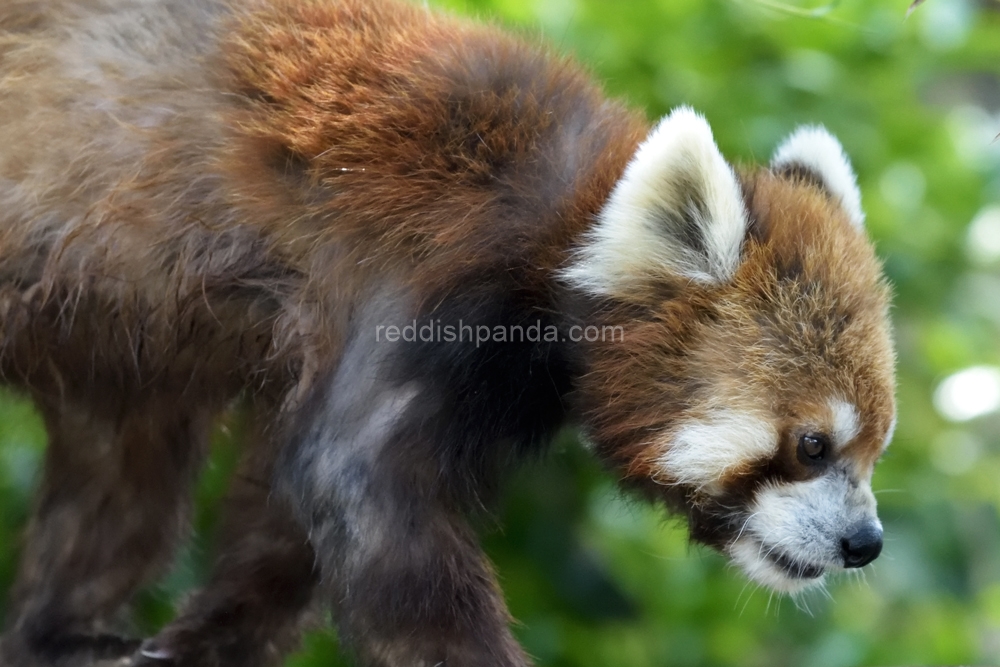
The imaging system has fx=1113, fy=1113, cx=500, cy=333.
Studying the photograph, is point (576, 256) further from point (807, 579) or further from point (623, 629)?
point (623, 629)

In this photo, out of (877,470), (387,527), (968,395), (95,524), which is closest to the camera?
(387,527)

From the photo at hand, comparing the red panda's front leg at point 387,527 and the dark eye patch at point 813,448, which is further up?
the dark eye patch at point 813,448

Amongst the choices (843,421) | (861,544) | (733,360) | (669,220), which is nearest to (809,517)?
(861,544)

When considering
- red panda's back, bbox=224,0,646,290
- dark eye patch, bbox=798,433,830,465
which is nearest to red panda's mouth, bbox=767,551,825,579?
dark eye patch, bbox=798,433,830,465

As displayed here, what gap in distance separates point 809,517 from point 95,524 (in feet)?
Result: 7.39

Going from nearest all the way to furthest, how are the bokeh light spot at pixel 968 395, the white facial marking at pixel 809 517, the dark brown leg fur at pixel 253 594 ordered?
the white facial marking at pixel 809 517 < the dark brown leg fur at pixel 253 594 < the bokeh light spot at pixel 968 395

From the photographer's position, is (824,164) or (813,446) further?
(824,164)

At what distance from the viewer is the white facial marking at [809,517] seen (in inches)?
116

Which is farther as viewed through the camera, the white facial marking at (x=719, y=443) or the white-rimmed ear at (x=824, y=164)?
the white-rimmed ear at (x=824, y=164)

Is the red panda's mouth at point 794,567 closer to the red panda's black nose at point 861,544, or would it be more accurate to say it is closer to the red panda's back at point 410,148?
the red panda's black nose at point 861,544

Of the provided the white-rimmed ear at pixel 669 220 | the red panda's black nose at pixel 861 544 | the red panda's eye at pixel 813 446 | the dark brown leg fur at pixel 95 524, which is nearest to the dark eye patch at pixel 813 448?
the red panda's eye at pixel 813 446

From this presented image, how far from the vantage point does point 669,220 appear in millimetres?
2889

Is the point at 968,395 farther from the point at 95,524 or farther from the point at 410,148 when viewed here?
the point at 95,524

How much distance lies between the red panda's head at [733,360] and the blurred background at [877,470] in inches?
20.4
